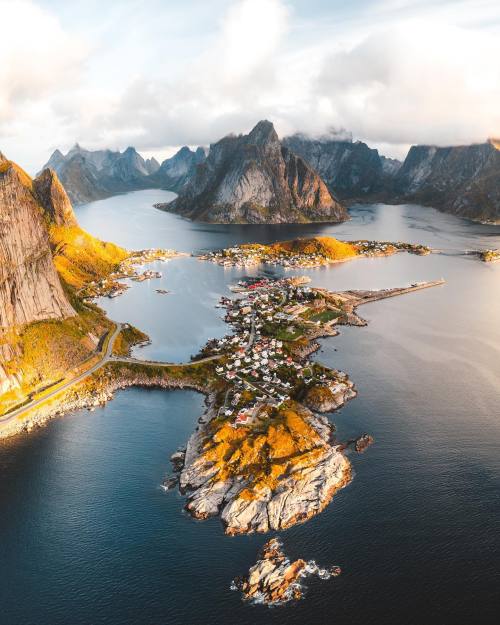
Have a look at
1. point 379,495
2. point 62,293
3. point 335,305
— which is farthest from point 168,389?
point 335,305

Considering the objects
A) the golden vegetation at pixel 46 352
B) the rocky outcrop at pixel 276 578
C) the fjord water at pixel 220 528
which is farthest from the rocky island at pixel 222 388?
the fjord water at pixel 220 528

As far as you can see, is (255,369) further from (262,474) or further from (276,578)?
(276,578)

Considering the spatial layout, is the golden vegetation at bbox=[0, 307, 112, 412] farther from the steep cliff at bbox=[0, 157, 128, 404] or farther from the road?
the road

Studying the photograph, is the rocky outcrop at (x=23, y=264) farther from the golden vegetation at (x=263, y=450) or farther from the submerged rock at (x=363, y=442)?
the submerged rock at (x=363, y=442)

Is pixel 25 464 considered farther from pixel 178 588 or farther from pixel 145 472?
pixel 178 588

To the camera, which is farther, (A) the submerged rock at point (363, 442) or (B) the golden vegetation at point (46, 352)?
(B) the golden vegetation at point (46, 352)

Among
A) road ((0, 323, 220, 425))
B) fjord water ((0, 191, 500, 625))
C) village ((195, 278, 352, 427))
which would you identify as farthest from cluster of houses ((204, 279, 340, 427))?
fjord water ((0, 191, 500, 625))
